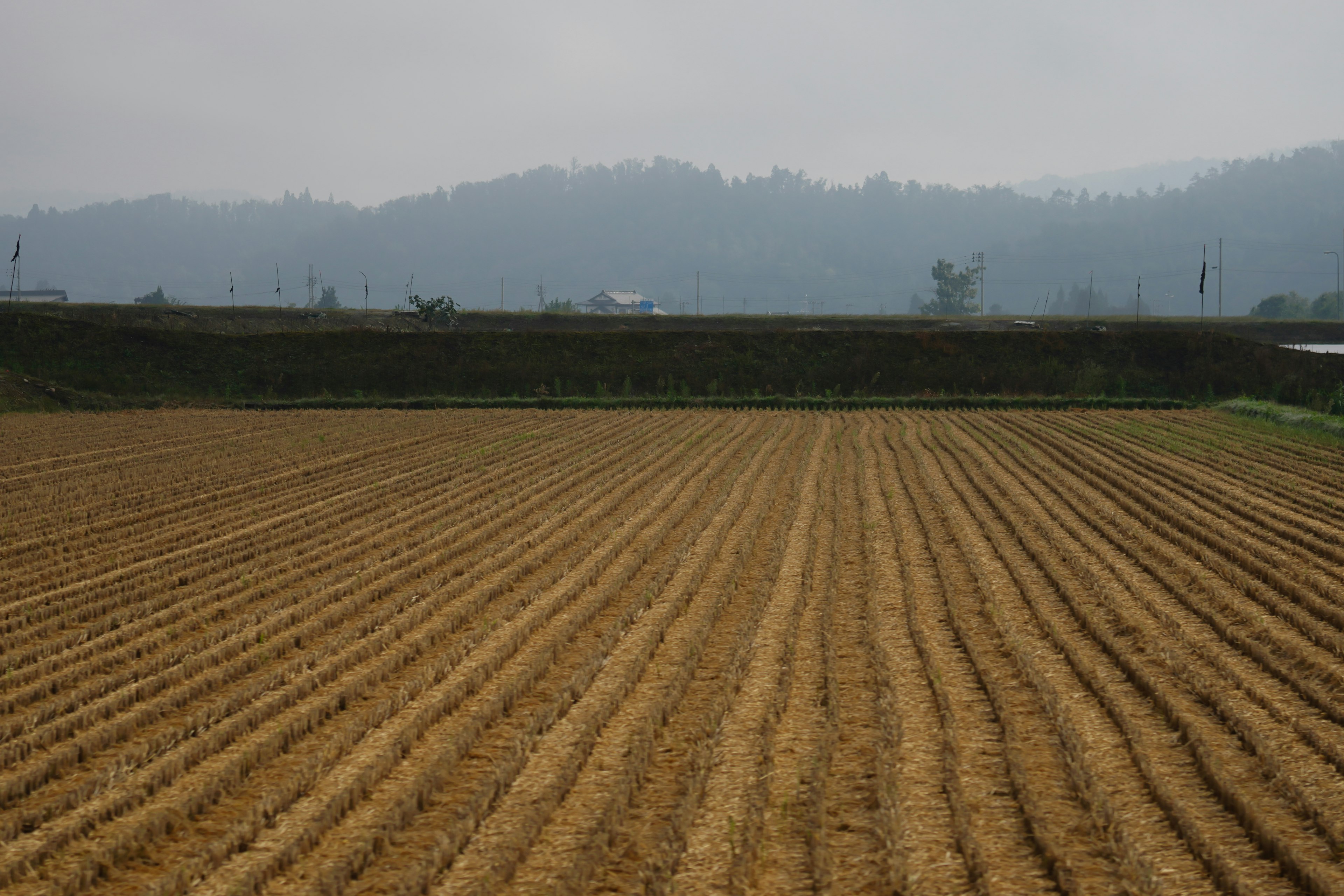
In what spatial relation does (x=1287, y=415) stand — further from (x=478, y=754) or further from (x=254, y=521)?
(x=478, y=754)

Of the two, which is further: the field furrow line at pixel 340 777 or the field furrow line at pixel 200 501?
the field furrow line at pixel 200 501

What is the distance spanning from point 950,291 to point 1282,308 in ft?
137

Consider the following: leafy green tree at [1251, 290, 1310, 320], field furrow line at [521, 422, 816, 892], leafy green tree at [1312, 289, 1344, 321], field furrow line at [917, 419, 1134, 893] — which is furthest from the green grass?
leafy green tree at [1312, 289, 1344, 321]

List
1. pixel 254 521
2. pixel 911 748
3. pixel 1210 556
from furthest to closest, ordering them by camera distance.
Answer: pixel 254 521
pixel 1210 556
pixel 911 748

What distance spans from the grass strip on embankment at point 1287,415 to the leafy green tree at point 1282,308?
99654 mm

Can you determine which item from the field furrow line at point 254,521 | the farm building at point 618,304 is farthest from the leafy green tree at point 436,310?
the farm building at point 618,304

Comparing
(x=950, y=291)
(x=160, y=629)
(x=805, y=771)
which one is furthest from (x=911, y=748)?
(x=950, y=291)

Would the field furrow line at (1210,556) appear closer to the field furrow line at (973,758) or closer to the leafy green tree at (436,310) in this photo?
the field furrow line at (973,758)

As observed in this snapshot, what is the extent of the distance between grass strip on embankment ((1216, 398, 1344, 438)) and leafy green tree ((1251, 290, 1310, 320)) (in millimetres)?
99654

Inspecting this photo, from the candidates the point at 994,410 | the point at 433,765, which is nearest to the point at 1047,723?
the point at 433,765

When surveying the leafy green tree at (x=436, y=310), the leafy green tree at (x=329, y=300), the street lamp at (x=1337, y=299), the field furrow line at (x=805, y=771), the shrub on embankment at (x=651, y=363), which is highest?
the leafy green tree at (x=329, y=300)

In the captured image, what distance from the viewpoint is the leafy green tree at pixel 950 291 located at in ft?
435

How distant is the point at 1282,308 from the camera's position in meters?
113

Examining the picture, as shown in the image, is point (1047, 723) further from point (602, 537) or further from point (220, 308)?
point (220, 308)
